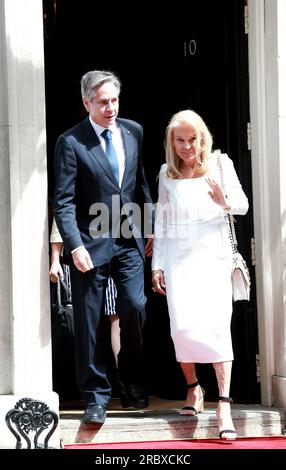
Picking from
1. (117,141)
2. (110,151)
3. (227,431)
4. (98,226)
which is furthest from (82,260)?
(227,431)

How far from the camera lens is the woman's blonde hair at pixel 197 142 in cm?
708

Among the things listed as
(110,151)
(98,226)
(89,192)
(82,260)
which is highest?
(110,151)

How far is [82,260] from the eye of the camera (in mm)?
6930

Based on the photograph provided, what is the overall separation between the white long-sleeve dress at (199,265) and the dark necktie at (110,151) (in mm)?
341

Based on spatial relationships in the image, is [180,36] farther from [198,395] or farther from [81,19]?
[198,395]

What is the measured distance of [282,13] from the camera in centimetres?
770

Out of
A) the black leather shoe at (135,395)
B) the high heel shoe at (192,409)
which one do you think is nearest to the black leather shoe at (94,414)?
the black leather shoe at (135,395)

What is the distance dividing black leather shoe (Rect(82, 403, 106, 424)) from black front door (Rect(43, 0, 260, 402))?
4.59 ft

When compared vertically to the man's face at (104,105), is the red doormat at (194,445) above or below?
below

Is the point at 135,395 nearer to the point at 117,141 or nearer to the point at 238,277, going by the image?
the point at 238,277

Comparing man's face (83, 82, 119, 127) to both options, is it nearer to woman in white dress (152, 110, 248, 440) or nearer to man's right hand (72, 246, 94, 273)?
woman in white dress (152, 110, 248, 440)

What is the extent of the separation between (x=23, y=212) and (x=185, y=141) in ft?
3.60

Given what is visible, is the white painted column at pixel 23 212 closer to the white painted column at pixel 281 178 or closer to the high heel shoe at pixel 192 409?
the high heel shoe at pixel 192 409

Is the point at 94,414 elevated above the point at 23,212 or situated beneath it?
situated beneath
